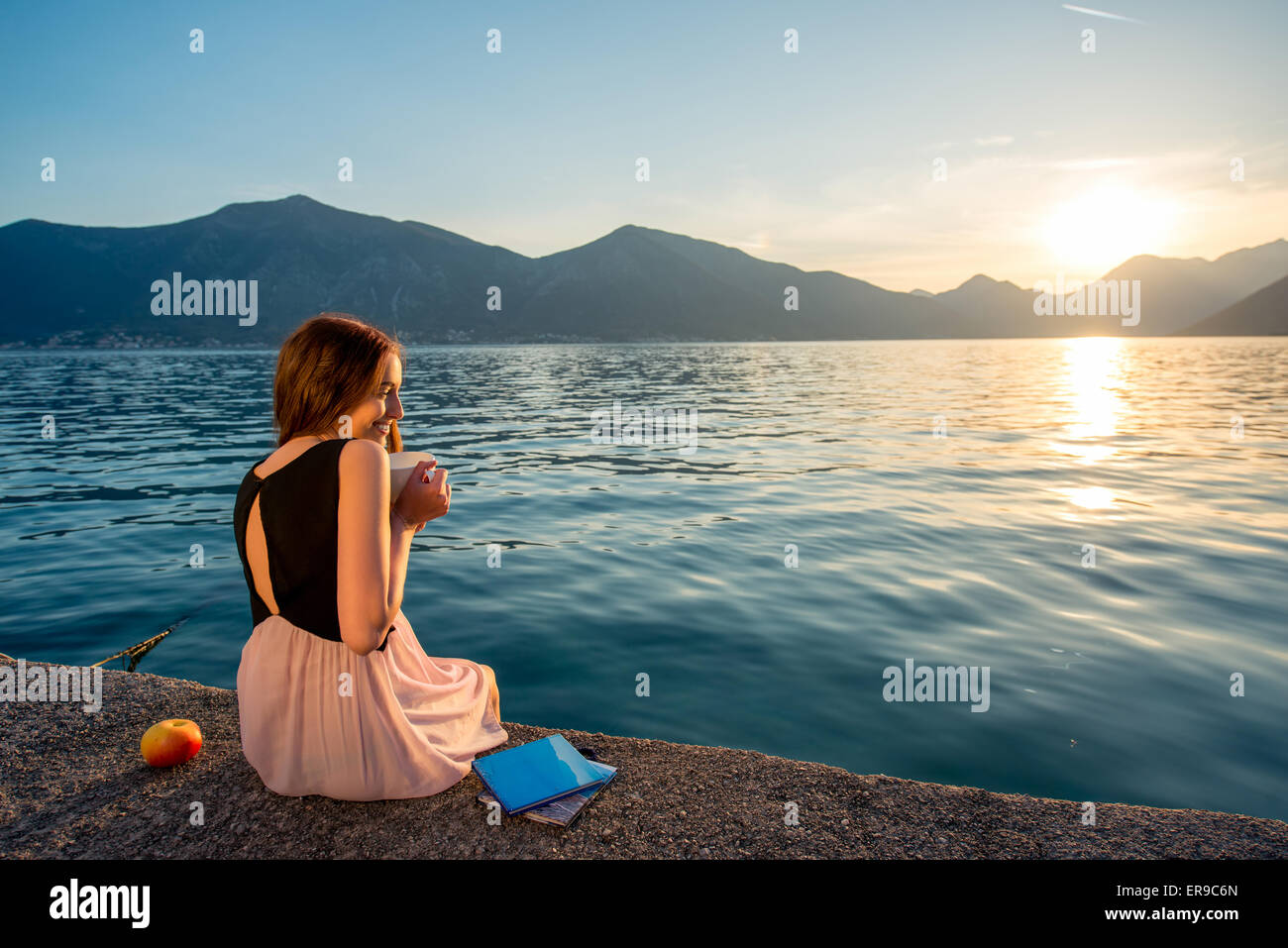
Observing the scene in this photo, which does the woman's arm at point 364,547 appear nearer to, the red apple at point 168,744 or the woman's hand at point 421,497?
the woman's hand at point 421,497

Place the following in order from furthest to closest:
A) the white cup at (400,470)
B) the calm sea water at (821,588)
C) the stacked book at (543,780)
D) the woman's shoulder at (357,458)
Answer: the calm sea water at (821,588) → the stacked book at (543,780) → the white cup at (400,470) → the woman's shoulder at (357,458)

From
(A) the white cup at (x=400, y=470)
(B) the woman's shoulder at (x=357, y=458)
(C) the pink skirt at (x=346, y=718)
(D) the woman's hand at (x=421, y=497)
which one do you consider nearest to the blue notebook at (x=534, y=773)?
(C) the pink skirt at (x=346, y=718)

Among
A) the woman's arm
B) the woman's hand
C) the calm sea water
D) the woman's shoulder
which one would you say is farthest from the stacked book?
the woman's shoulder

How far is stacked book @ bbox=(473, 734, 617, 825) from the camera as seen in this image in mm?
3656

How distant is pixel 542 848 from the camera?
338 centimetres

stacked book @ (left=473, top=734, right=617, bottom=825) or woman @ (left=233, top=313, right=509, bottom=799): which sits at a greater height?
woman @ (left=233, top=313, right=509, bottom=799)

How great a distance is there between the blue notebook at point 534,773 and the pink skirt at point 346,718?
16cm

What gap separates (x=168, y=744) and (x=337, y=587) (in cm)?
191

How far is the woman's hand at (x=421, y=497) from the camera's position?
3.31 meters

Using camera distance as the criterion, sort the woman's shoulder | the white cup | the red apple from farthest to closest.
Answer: the red apple, the white cup, the woman's shoulder

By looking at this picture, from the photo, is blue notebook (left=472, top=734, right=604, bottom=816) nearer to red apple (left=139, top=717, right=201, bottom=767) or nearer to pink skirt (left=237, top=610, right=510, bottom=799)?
pink skirt (left=237, top=610, right=510, bottom=799)

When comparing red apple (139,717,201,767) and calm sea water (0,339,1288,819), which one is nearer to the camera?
red apple (139,717,201,767)

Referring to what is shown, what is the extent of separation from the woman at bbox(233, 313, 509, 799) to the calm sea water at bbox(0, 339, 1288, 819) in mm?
2510

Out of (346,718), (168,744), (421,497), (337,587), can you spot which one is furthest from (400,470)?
(168,744)
